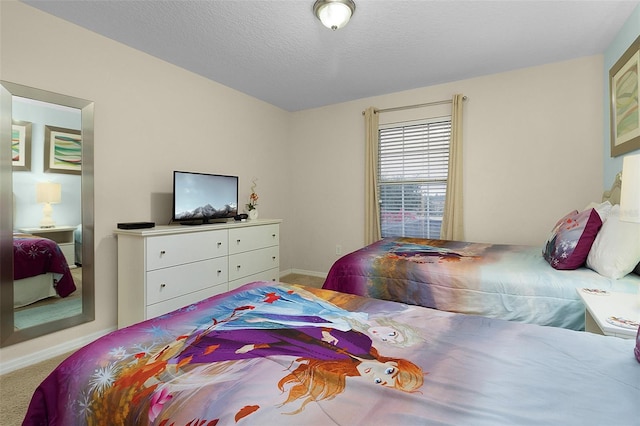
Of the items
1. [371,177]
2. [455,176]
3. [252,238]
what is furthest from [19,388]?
[455,176]

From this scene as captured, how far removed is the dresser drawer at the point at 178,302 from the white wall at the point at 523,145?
2157 mm

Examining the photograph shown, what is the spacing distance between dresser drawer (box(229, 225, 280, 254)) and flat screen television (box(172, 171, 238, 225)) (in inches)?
12.7

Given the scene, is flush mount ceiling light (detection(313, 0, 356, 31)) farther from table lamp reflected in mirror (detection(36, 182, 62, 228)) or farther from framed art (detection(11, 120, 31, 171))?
table lamp reflected in mirror (detection(36, 182, 62, 228))

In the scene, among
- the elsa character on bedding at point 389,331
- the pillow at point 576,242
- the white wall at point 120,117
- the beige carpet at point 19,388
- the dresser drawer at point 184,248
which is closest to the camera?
the elsa character on bedding at point 389,331

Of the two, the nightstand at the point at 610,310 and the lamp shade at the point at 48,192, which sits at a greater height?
the lamp shade at the point at 48,192

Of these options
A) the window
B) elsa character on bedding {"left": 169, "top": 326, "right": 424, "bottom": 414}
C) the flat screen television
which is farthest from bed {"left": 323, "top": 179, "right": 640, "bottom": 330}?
the flat screen television

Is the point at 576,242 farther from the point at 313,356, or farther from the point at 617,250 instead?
the point at 313,356

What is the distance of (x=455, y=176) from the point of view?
3643 millimetres

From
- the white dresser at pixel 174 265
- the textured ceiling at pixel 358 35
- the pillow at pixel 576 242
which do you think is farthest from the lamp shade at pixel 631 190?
the white dresser at pixel 174 265

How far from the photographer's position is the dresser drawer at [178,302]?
2455 mm

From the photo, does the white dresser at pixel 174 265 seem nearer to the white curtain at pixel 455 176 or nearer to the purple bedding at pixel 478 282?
the purple bedding at pixel 478 282

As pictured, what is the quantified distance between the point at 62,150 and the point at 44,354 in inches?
60.8

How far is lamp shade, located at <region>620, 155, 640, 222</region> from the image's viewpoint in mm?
1312

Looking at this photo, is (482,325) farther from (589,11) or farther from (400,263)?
(589,11)
